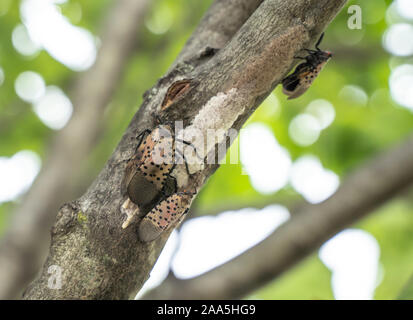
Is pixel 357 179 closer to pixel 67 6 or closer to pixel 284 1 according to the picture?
pixel 284 1

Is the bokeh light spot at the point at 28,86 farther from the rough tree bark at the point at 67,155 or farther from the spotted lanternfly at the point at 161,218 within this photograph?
the spotted lanternfly at the point at 161,218

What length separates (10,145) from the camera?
23.4 feet

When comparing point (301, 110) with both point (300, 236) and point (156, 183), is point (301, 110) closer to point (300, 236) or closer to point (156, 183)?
point (300, 236)

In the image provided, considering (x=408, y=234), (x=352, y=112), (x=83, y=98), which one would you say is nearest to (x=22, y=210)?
(x=83, y=98)

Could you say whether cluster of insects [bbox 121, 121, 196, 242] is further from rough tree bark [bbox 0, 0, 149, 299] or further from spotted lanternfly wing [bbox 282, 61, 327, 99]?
rough tree bark [bbox 0, 0, 149, 299]

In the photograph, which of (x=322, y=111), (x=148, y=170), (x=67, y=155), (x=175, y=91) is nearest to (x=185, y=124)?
(x=175, y=91)

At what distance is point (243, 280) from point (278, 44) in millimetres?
2431

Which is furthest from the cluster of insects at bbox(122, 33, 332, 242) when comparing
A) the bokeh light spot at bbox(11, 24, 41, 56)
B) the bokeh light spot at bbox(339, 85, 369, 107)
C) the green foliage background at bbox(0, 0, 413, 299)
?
the bokeh light spot at bbox(11, 24, 41, 56)

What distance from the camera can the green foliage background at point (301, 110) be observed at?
5949mm

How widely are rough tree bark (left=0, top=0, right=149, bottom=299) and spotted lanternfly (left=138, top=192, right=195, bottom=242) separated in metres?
3.04

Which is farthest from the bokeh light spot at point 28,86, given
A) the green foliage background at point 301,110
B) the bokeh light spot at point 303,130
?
the bokeh light spot at point 303,130

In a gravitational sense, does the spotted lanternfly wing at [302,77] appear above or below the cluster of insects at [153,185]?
above

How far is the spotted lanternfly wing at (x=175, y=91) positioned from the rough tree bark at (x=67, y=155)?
3.18 m

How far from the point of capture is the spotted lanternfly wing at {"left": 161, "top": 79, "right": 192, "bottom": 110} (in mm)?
2074
